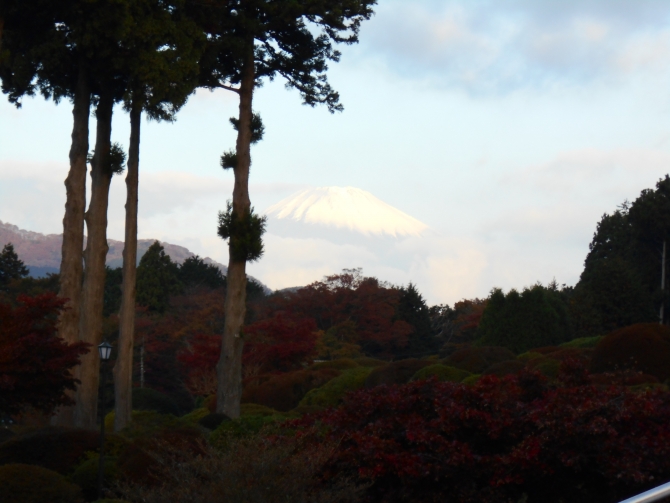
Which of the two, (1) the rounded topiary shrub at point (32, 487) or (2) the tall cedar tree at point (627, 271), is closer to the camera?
(1) the rounded topiary shrub at point (32, 487)

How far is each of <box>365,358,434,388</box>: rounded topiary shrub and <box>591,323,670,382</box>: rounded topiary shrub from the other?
4.98m

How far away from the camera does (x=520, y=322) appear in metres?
31.8

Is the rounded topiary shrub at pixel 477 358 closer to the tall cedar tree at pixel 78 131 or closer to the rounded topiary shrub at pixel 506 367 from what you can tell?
the rounded topiary shrub at pixel 506 367

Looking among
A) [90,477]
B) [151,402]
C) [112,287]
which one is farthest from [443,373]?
[112,287]

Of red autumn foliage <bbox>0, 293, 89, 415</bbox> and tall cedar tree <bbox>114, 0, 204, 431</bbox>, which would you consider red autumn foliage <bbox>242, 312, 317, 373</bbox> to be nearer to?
tall cedar tree <bbox>114, 0, 204, 431</bbox>

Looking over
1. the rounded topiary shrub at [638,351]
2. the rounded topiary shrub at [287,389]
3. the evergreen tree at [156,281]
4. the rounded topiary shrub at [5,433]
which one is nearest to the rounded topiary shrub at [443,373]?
the rounded topiary shrub at [638,351]

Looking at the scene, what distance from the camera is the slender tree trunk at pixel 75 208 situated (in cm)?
1825

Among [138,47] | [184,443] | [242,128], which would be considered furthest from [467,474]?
[242,128]

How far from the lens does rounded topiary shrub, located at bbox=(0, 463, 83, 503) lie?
9.28m

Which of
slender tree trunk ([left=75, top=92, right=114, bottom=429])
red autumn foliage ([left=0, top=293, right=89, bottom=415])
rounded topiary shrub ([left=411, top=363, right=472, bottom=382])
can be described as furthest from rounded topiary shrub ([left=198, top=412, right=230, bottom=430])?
rounded topiary shrub ([left=411, top=363, right=472, bottom=382])

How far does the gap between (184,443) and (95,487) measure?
290cm

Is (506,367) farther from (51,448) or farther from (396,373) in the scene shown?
(51,448)

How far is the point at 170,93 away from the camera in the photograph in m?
17.2

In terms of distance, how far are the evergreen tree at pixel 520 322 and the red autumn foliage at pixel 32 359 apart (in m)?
21.0
